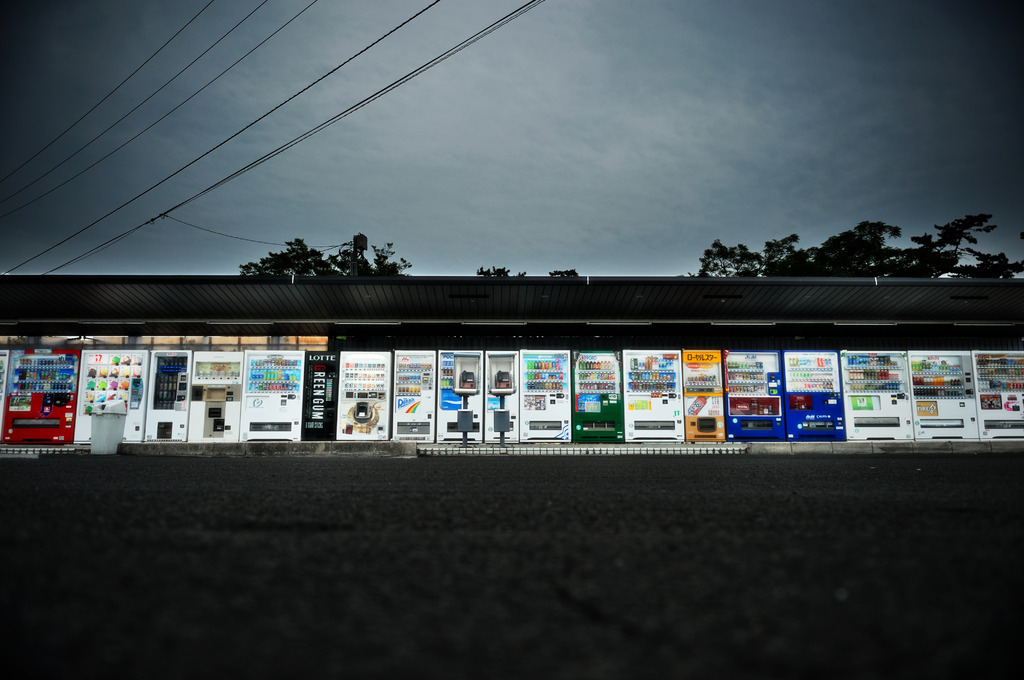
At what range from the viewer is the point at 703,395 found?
13.2 m

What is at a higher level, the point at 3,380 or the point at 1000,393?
the point at 3,380

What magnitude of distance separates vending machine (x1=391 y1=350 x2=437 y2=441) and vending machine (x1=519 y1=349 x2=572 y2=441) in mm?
2032

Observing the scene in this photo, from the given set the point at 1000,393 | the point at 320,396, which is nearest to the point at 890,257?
the point at 1000,393

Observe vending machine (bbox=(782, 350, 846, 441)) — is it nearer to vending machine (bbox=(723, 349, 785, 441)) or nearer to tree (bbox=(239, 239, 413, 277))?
vending machine (bbox=(723, 349, 785, 441))

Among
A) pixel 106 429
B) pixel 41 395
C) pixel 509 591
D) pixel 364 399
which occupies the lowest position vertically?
pixel 509 591

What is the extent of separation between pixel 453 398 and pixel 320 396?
300 centimetres

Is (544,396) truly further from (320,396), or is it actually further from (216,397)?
(216,397)

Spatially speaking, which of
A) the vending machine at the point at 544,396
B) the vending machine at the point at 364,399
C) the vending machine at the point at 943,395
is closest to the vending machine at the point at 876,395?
the vending machine at the point at 943,395

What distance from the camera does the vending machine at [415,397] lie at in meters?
13.2

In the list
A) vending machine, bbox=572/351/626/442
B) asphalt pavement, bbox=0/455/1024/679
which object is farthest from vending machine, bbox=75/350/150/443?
asphalt pavement, bbox=0/455/1024/679

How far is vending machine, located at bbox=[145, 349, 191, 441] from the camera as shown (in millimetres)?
13133

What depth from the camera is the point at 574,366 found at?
43.7 feet

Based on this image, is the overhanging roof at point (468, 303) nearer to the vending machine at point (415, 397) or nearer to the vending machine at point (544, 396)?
the vending machine at point (544, 396)

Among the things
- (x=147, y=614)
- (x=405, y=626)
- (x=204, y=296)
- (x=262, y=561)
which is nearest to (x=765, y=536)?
(x=405, y=626)
